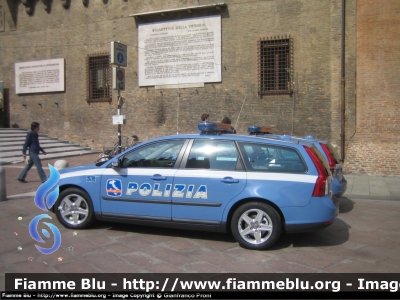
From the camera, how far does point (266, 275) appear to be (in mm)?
4590

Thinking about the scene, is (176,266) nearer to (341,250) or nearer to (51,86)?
(341,250)

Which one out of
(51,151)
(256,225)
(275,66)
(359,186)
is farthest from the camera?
(51,151)

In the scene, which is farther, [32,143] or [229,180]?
[32,143]

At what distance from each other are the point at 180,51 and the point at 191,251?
12485 millimetres

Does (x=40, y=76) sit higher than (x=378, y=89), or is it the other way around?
(x=40, y=76)

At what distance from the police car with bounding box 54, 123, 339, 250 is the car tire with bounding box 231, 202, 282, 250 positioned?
0.04ft

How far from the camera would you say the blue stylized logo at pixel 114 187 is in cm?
608

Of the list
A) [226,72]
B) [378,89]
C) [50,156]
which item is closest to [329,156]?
[378,89]

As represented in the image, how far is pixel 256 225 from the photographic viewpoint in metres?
5.45

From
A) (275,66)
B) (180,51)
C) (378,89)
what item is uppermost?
(180,51)

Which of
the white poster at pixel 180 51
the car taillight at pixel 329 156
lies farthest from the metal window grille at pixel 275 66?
the car taillight at pixel 329 156

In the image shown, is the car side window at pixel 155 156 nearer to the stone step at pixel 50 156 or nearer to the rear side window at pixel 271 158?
the rear side window at pixel 271 158

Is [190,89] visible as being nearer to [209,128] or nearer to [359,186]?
[359,186]

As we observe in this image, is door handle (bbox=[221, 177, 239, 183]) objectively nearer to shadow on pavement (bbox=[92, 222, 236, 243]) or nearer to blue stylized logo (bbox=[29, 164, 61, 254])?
shadow on pavement (bbox=[92, 222, 236, 243])
